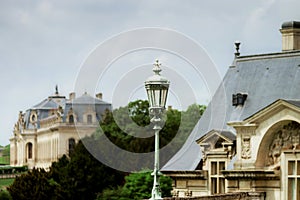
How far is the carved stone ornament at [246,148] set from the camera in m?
29.7

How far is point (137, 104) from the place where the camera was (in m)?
73.9

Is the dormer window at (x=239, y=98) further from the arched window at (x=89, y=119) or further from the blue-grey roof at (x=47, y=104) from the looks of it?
the blue-grey roof at (x=47, y=104)

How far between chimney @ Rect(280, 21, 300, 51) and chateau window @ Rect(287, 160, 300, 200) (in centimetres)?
520

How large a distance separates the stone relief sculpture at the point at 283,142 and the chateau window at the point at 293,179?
341mm

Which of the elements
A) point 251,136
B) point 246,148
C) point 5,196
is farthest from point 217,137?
point 5,196

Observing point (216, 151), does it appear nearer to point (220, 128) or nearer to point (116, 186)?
point (220, 128)

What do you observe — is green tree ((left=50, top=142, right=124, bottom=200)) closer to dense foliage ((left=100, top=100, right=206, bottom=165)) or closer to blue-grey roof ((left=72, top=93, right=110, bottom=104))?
dense foliage ((left=100, top=100, right=206, bottom=165))

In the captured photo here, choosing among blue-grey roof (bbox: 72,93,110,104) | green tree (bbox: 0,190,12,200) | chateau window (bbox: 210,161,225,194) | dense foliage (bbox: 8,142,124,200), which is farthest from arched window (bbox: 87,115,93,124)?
chateau window (bbox: 210,161,225,194)

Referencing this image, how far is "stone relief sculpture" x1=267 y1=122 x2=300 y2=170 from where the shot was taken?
2897 cm

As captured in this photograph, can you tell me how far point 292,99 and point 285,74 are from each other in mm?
1331

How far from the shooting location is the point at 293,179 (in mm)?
29203

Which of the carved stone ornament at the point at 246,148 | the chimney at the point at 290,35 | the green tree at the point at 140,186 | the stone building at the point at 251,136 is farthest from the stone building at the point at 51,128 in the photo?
the carved stone ornament at the point at 246,148

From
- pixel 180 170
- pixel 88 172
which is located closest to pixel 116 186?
pixel 88 172

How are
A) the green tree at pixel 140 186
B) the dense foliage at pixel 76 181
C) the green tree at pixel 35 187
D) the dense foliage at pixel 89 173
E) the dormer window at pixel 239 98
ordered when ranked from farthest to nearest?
the green tree at pixel 35 187, the dense foliage at pixel 76 181, the dense foliage at pixel 89 173, the green tree at pixel 140 186, the dormer window at pixel 239 98
